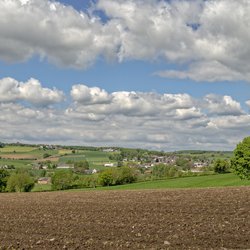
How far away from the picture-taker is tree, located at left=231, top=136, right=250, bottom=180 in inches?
2514

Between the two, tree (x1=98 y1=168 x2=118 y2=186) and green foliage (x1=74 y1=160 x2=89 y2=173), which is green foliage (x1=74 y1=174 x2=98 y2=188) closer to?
tree (x1=98 y1=168 x2=118 y2=186)

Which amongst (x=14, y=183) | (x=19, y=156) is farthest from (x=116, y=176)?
(x=19, y=156)

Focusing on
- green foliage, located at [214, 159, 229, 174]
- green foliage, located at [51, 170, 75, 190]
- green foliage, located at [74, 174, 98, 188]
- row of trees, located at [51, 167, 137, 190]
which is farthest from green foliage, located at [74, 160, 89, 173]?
green foliage, located at [214, 159, 229, 174]

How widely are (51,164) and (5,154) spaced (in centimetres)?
2810

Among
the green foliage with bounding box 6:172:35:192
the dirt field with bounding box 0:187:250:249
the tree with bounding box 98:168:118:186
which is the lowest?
the green foliage with bounding box 6:172:35:192

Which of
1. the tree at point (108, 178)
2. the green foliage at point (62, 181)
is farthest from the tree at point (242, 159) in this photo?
the green foliage at point (62, 181)

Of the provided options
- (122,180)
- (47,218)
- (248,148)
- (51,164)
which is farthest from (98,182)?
(47,218)

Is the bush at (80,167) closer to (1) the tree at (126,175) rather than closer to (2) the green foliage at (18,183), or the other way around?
(1) the tree at (126,175)

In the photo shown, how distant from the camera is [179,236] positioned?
60.9 ft

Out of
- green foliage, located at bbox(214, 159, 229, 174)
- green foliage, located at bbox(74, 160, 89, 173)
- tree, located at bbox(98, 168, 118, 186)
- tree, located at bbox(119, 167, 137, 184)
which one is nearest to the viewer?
tree, located at bbox(98, 168, 118, 186)

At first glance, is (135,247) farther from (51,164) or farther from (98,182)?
(51,164)

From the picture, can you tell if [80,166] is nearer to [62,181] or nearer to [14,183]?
[14,183]

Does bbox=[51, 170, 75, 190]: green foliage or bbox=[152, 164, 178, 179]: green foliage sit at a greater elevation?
bbox=[152, 164, 178, 179]: green foliage

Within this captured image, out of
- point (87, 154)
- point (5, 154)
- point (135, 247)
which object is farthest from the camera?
point (87, 154)
